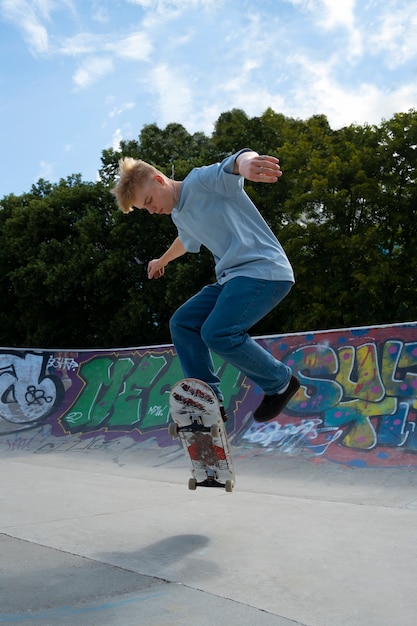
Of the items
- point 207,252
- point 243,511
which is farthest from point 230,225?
point 207,252

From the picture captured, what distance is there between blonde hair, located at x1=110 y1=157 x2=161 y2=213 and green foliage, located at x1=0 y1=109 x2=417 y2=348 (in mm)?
21695

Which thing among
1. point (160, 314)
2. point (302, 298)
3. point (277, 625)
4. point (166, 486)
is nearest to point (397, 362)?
point (166, 486)

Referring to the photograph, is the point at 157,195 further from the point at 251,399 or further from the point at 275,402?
the point at 251,399

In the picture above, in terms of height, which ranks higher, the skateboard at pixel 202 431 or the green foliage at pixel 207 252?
the green foliage at pixel 207 252

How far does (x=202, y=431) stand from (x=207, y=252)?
24.9 metres

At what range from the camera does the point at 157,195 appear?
383 cm

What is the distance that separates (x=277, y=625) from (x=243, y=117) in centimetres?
3146

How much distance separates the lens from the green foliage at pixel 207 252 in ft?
85.0

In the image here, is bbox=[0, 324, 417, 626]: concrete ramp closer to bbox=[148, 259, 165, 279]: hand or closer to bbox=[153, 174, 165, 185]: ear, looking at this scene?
bbox=[148, 259, 165, 279]: hand

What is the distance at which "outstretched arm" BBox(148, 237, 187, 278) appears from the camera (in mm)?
4371

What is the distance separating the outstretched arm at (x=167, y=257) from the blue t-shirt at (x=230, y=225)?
493 millimetres

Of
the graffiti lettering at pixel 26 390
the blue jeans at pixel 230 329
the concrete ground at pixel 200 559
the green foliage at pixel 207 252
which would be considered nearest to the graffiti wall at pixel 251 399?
the graffiti lettering at pixel 26 390

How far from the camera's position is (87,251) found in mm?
31016

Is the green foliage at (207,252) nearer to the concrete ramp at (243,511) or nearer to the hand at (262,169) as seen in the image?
the concrete ramp at (243,511)
